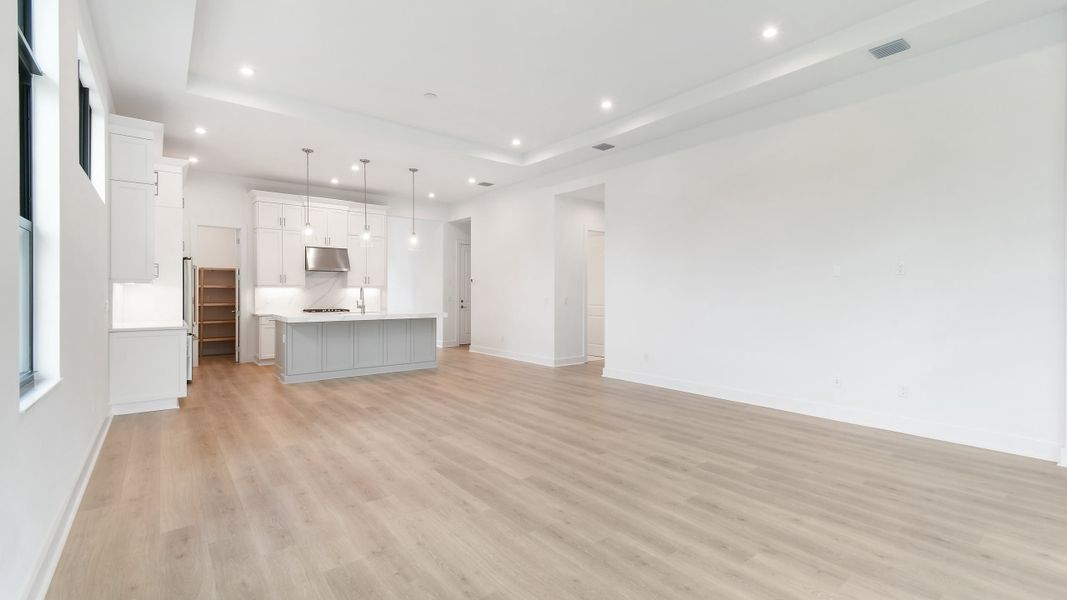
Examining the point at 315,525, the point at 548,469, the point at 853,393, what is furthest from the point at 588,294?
Result: the point at 315,525

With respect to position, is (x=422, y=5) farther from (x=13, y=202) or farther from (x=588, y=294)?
(x=588, y=294)

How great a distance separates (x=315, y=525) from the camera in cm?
242

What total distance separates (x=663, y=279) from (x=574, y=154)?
2.16m

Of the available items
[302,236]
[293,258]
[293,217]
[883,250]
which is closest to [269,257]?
[293,258]

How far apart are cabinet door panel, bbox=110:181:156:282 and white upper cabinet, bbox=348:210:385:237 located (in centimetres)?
426

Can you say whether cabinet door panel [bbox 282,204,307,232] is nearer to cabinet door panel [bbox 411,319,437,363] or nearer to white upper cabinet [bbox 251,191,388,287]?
white upper cabinet [bbox 251,191,388,287]

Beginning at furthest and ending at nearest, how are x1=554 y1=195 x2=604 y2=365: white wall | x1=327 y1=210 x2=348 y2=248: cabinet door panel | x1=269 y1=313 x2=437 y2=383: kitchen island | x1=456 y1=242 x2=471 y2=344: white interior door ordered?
x1=456 y1=242 x2=471 y2=344: white interior door → x1=327 y1=210 x2=348 y2=248: cabinet door panel → x1=554 y1=195 x2=604 y2=365: white wall → x1=269 y1=313 x2=437 y2=383: kitchen island

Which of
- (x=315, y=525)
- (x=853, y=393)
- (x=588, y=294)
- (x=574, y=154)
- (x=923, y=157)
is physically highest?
(x=574, y=154)

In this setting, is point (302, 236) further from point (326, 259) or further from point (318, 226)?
point (326, 259)

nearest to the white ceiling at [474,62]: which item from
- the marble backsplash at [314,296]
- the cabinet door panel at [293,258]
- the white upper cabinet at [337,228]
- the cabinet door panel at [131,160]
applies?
the cabinet door panel at [131,160]

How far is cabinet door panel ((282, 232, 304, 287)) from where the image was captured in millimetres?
8180

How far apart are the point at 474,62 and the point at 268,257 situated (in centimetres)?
548

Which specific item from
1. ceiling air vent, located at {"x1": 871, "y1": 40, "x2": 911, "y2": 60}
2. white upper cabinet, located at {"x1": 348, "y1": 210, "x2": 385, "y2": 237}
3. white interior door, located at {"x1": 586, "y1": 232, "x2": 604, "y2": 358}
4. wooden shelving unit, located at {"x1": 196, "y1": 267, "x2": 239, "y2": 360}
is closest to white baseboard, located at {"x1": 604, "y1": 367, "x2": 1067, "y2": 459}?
white interior door, located at {"x1": 586, "y1": 232, "x2": 604, "y2": 358}

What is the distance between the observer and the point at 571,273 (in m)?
7.91
